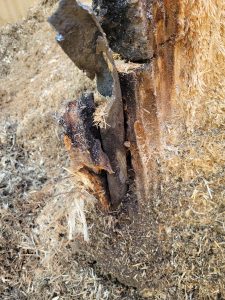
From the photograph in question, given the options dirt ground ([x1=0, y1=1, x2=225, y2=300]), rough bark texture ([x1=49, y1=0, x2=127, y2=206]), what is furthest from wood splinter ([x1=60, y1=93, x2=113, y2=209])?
dirt ground ([x1=0, y1=1, x2=225, y2=300])

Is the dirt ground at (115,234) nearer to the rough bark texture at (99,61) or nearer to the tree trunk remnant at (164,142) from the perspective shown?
the tree trunk remnant at (164,142)

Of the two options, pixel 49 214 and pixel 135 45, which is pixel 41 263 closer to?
pixel 49 214

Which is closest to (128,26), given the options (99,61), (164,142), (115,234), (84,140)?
(99,61)

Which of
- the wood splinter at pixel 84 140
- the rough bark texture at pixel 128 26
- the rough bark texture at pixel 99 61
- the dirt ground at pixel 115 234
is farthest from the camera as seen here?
the dirt ground at pixel 115 234

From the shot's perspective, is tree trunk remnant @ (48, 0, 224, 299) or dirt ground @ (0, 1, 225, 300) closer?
tree trunk remnant @ (48, 0, 224, 299)

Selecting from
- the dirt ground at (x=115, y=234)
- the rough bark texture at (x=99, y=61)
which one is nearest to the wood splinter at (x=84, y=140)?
the rough bark texture at (x=99, y=61)

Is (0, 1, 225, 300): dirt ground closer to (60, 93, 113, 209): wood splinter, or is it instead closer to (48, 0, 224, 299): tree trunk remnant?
(48, 0, 224, 299): tree trunk remnant

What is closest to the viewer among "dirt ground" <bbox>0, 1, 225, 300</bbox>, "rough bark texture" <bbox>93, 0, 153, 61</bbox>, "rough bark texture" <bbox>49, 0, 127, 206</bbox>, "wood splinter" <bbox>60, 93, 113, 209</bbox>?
"rough bark texture" <bbox>49, 0, 127, 206</bbox>
